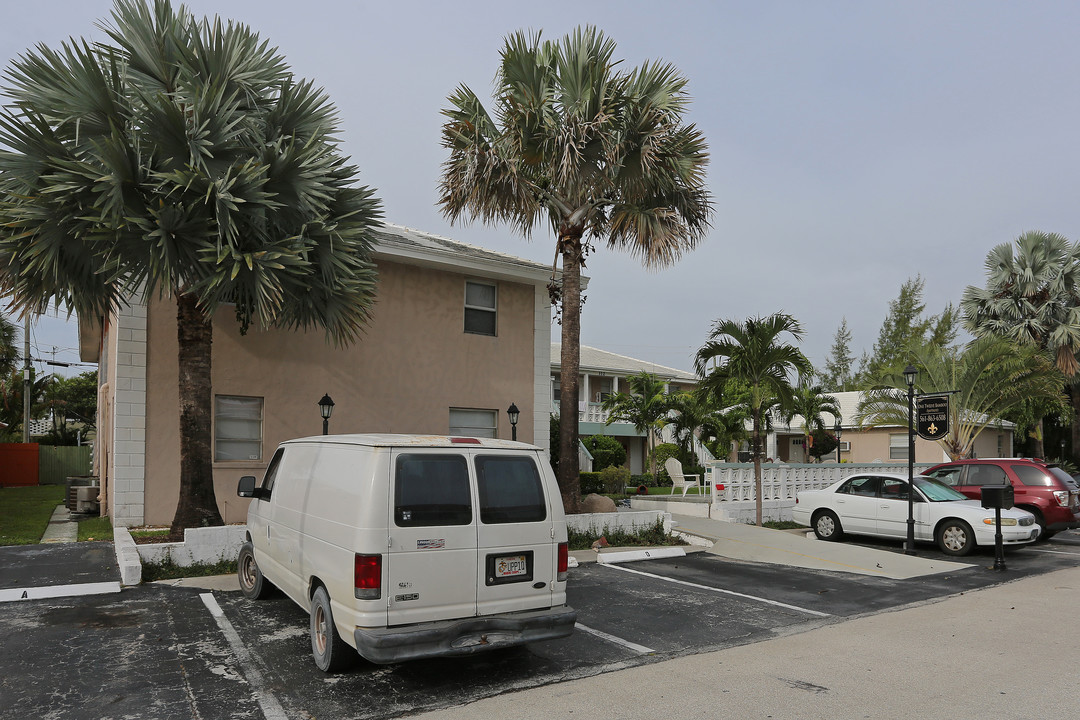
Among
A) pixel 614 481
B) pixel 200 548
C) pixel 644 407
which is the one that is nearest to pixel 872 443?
pixel 644 407

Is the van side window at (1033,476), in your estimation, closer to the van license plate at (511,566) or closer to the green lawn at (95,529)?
the van license plate at (511,566)

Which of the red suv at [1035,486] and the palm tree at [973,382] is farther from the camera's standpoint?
the palm tree at [973,382]

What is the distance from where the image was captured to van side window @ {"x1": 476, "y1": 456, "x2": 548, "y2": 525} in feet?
19.9

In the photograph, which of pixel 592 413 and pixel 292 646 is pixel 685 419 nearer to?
pixel 592 413

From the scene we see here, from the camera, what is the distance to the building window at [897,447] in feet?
108

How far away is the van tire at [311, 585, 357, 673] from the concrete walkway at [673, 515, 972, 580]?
8.64 meters

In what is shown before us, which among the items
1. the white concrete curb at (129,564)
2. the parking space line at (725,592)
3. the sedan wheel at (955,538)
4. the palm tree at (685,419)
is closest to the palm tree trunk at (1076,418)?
the palm tree at (685,419)

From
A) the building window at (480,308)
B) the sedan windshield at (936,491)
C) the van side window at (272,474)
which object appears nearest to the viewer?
the van side window at (272,474)

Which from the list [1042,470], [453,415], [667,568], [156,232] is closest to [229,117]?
[156,232]

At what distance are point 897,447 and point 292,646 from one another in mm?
32119

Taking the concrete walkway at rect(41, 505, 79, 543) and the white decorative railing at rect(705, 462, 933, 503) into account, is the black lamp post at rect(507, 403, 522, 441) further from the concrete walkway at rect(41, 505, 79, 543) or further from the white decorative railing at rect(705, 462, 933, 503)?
the concrete walkway at rect(41, 505, 79, 543)

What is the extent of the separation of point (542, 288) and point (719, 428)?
15254mm

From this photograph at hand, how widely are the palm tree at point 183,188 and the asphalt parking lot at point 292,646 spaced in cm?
362

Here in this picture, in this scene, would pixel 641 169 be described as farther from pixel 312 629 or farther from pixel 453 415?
pixel 312 629
